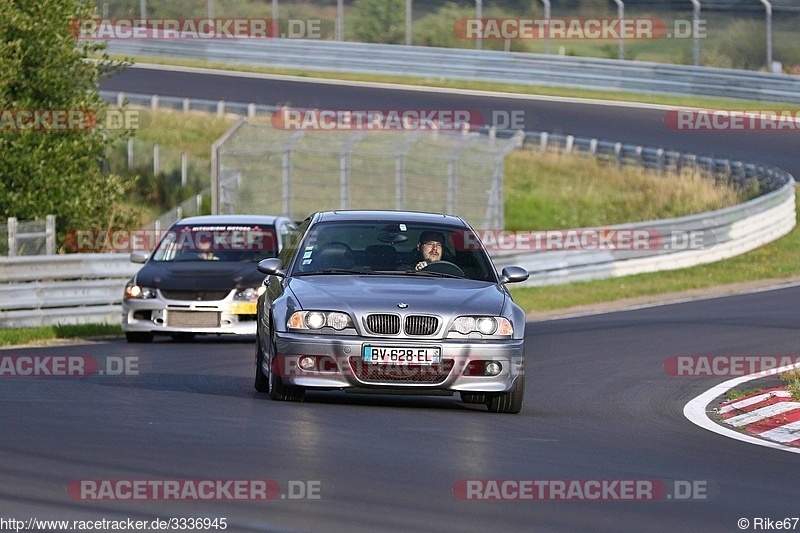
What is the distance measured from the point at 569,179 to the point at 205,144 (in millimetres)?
8862

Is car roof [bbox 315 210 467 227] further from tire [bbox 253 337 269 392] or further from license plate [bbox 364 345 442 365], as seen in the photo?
license plate [bbox 364 345 442 365]

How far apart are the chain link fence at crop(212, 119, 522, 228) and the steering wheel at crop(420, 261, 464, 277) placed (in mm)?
15132

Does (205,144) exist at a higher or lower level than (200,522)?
lower

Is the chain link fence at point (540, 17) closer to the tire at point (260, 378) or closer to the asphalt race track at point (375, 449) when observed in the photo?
the asphalt race track at point (375, 449)

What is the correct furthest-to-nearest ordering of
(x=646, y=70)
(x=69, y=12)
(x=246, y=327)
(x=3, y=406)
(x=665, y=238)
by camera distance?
(x=646, y=70), (x=665, y=238), (x=69, y=12), (x=246, y=327), (x=3, y=406)

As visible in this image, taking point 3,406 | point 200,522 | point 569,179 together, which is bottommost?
point 569,179

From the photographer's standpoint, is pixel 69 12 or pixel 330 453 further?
pixel 69 12

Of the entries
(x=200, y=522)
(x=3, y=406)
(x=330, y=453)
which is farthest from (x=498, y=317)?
(x=200, y=522)

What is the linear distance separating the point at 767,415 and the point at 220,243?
8947mm

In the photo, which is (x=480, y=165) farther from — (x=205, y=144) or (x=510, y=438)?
(x=510, y=438)

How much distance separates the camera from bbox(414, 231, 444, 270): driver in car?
→ 11.8 meters

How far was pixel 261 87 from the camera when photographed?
44.0m

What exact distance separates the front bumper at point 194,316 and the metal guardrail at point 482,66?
26511 millimetres

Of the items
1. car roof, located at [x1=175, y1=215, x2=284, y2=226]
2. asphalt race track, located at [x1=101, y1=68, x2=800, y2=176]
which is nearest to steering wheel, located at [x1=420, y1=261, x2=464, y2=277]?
car roof, located at [x1=175, y1=215, x2=284, y2=226]
